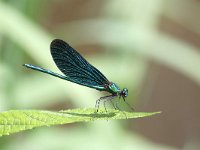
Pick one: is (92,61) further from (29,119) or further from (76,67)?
(29,119)

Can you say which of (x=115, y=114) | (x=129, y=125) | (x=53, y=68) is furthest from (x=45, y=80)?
(x=115, y=114)

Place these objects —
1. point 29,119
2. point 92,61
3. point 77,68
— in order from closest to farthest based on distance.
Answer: point 29,119, point 77,68, point 92,61

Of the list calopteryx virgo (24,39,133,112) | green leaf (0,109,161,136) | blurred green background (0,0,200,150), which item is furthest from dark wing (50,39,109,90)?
green leaf (0,109,161,136)

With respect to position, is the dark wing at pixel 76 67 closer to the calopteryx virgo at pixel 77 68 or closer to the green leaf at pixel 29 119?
the calopteryx virgo at pixel 77 68

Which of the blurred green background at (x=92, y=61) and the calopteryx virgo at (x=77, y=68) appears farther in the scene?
the blurred green background at (x=92, y=61)

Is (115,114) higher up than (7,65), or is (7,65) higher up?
(7,65)

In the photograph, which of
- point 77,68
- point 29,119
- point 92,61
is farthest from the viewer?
point 92,61

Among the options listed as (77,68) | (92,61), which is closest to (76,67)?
(77,68)

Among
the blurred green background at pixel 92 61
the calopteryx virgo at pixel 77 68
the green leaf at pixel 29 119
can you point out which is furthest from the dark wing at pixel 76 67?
A: the green leaf at pixel 29 119

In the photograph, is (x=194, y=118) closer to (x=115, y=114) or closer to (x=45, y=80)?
(x=45, y=80)
